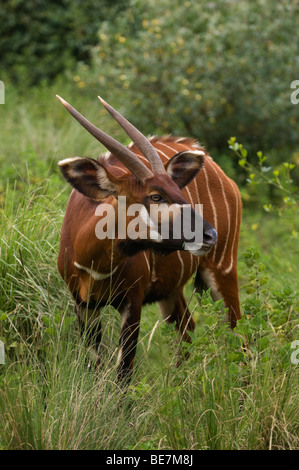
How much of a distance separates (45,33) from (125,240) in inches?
407

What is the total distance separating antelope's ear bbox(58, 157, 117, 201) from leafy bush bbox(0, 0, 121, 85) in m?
9.64

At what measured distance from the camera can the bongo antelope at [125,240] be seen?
13.8ft

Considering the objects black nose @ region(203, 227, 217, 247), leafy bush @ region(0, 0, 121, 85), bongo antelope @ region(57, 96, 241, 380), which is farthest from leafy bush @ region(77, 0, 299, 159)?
black nose @ region(203, 227, 217, 247)

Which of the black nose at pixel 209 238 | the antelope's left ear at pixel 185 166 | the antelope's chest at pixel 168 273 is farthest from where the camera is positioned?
the antelope's chest at pixel 168 273

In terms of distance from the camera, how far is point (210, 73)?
10.3m

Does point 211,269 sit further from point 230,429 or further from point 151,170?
point 230,429

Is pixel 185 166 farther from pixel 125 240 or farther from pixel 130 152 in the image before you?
pixel 125 240

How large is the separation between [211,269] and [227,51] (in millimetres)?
6175

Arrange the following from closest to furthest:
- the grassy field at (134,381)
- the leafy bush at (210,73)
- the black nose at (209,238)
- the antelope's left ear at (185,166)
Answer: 1. the grassy field at (134,381)
2. the black nose at (209,238)
3. the antelope's left ear at (185,166)
4. the leafy bush at (210,73)

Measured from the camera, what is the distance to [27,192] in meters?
5.58

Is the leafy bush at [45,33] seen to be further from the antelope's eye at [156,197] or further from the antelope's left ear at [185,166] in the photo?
the antelope's eye at [156,197]

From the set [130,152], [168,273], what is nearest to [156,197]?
[130,152]

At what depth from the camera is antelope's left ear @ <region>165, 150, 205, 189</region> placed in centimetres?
455

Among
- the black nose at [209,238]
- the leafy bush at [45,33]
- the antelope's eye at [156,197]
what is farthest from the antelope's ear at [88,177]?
the leafy bush at [45,33]
